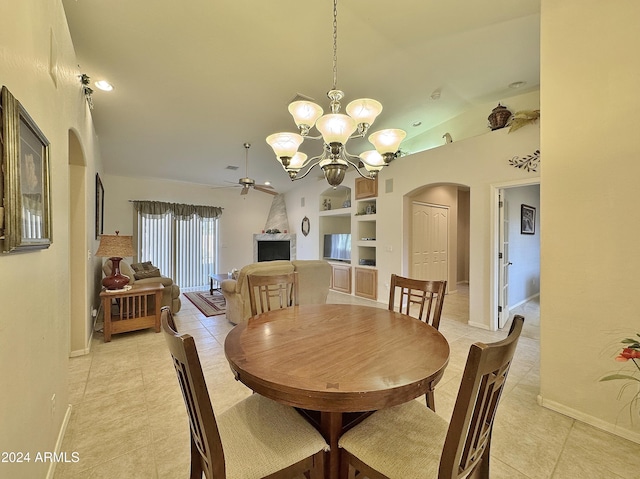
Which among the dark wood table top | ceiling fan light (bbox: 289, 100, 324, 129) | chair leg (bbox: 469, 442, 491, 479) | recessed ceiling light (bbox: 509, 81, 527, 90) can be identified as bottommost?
chair leg (bbox: 469, 442, 491, 479)

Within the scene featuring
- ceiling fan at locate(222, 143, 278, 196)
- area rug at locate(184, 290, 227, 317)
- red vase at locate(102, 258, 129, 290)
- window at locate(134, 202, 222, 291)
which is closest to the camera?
red vase at locate(102, 258, 129, 290)

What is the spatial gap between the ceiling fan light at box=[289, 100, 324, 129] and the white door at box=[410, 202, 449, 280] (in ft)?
12.5

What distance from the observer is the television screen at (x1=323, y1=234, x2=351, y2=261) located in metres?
6.24

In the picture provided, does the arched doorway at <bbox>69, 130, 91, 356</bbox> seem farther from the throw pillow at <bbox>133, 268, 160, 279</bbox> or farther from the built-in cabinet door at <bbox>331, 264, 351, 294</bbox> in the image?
the built-in cabinet door at <bbox>331, 264, 351, 294</bbox>

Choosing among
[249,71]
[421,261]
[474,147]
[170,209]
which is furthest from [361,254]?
[170,209]

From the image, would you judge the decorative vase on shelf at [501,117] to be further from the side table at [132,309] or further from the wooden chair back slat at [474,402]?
the side table at [132,309]

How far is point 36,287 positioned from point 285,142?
1632 mm

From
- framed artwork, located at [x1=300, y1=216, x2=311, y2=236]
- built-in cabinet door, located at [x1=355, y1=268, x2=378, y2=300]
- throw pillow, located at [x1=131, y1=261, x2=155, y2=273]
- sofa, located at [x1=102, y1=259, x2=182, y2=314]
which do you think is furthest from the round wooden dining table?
framed artwork, located at [x1=300, y1=216, x2=311, y2=236]

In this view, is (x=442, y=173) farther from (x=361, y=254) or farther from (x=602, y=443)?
(x=602, y=443)

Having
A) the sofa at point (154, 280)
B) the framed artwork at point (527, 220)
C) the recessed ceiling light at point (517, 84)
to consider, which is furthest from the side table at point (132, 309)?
the framed artwork at point (527, 220)

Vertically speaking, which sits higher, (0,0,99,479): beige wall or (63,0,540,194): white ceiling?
(63,0,540,194): white ceiling

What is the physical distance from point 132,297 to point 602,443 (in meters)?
4.62

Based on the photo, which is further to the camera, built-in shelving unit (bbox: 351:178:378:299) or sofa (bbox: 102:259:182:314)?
built-in shelving unit (bbox: 351:178:378:299)

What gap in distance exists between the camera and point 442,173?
168 inches
